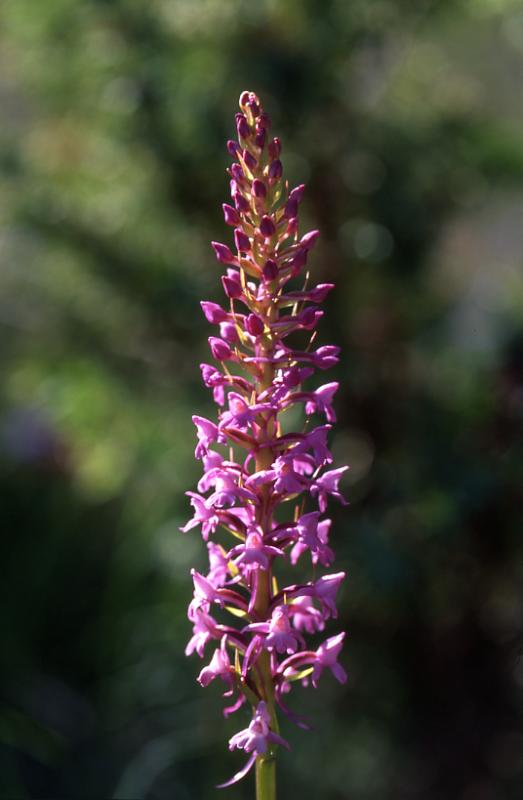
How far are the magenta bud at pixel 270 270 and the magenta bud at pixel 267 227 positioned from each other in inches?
1.3

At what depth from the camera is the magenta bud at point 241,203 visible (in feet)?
3.86

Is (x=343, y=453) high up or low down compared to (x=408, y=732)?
up

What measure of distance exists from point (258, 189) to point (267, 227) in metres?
0.05

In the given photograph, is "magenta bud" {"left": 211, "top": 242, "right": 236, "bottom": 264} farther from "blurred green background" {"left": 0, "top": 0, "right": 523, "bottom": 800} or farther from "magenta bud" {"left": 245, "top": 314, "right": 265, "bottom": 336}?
"blurred green background" {"left": 0, "top": 0, "right": 523, "bottom": 800}

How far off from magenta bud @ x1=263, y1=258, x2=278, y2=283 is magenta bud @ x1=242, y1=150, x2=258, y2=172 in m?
0.12

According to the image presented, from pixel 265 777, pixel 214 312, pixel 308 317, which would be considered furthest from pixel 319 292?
pixel 265 777

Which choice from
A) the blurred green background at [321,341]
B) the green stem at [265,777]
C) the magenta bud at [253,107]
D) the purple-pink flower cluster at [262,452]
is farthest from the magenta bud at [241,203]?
the blurred green background at [321,341]

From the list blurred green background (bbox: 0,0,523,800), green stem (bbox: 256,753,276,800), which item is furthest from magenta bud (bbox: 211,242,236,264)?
blurred green background (bbox: 0,0,523,800)

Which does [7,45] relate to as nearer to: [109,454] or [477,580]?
[109,454]

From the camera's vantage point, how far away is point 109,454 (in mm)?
3328

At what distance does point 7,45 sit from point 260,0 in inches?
40.2

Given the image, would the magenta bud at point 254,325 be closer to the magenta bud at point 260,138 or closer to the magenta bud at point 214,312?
the magenta bud at point 214,312

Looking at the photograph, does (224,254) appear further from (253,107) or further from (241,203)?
(253,107)

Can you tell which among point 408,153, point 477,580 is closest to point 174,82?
point 408,153
